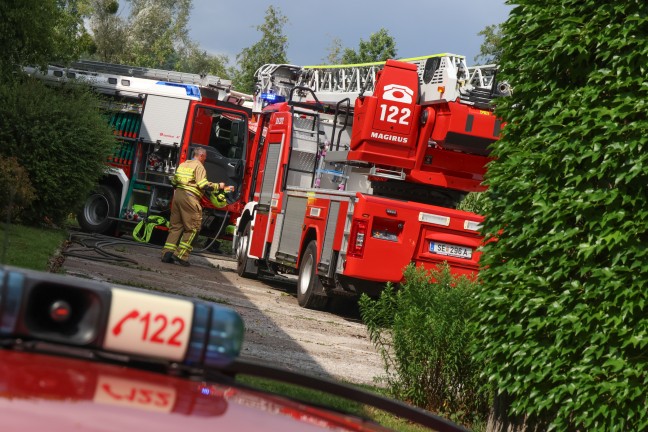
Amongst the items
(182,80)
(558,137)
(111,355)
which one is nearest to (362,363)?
(558,137)

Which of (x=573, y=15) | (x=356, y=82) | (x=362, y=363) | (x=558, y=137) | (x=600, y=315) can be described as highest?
(x=356, y=82)

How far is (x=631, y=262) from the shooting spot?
6164 millimetres

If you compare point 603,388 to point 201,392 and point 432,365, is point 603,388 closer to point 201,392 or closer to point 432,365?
point 432,365

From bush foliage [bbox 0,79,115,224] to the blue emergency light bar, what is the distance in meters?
→ 17.1

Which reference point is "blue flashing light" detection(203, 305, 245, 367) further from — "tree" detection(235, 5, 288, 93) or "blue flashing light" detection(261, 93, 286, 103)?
"tree" detection(235, 5, 288, 93)

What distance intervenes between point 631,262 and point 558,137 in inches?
36.5

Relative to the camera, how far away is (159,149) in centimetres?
2470

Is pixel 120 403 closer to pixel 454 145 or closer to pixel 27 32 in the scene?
pixel 454 145

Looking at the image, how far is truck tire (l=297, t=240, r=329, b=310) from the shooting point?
16.2 metres

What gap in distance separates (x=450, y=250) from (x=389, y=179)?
145cm

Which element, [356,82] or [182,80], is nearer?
[356,82]

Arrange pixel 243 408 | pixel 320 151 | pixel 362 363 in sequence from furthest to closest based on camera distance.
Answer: pixel 320 151 < pixel 362 363 < pixel 243 408

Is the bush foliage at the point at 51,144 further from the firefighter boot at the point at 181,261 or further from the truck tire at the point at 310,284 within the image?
A: the truck tire at the point at 310,284

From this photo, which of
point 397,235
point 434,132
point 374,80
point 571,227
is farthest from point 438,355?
point 374,80
